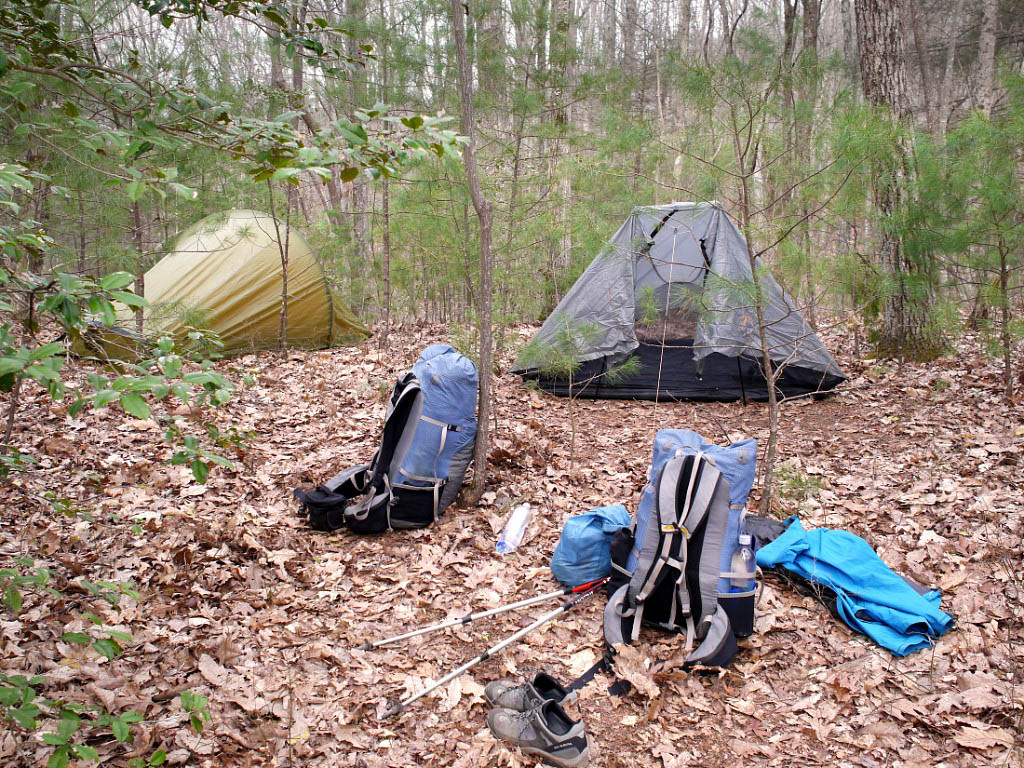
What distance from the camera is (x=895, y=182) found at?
5.80 meters

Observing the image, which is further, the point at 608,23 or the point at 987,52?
the point at 608,23

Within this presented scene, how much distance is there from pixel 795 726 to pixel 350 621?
189 cm

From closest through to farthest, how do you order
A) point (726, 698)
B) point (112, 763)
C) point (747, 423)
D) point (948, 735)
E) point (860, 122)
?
1. point (112, 763)
2. point (948, 735)
3. point (726, 698)
4. point (860, 122)
5. point (747, 423)

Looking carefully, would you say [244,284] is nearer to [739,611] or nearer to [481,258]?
[481,258]

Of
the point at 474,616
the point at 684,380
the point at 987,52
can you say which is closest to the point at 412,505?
the point at 474,616

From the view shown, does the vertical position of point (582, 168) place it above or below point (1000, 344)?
above

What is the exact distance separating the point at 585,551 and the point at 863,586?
1.26 metres

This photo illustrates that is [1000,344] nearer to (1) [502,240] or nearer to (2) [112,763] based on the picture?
(1) [502,240]

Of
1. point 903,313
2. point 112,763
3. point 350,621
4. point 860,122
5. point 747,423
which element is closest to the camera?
point 112,763

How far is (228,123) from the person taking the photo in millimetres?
1908

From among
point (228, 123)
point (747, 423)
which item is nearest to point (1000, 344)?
point (747, 423)

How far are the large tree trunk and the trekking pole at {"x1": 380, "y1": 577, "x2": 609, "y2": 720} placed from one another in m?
4.26

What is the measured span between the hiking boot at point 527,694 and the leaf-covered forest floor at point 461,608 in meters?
0.10

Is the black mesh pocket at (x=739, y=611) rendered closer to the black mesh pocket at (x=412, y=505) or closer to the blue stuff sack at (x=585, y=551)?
the blue stuff sack at (x=585, y=551)
